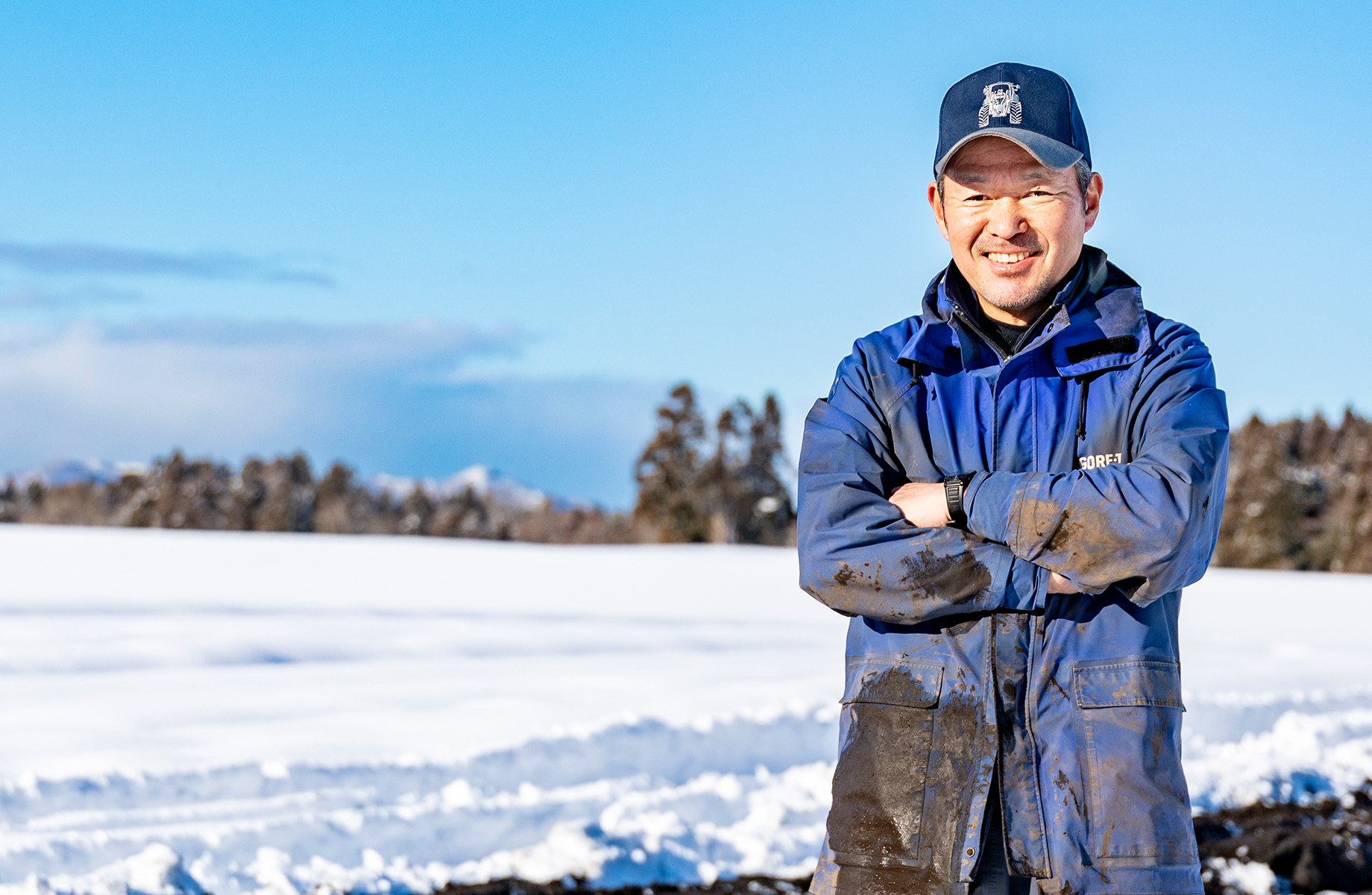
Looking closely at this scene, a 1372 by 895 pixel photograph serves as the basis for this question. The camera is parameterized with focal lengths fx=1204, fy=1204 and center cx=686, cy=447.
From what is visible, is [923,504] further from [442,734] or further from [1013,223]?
[442,734]

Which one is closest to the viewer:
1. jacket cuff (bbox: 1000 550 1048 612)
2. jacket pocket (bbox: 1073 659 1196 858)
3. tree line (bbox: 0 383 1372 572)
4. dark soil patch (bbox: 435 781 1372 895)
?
jacket pocket (bbox: 1073 659 1196 858)

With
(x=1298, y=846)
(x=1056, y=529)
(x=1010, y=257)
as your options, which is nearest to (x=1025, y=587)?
(x=1056, y=529)

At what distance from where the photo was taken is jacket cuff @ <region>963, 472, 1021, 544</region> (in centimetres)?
204

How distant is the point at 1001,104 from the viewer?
6.88ft

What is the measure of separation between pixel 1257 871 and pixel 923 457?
351 cm

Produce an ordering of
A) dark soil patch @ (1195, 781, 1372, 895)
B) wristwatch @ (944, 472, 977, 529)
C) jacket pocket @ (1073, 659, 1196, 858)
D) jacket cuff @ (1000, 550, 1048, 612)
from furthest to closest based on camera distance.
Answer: dark soil patch @ (1195, 781, 1372, 895)
wristwatch @ (944, 472, 977, 529)
jacket cuff @ (1000, 550, 1048, 612)
jacket pocket @ (1073, 659, 1196, 858)

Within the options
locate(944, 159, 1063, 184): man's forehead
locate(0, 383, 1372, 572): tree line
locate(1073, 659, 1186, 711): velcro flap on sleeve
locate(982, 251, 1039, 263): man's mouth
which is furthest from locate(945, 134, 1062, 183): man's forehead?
locate(0, 383, 1372, 572): tree line

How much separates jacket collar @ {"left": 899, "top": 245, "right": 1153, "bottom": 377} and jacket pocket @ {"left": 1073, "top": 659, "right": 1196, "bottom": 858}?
53cm

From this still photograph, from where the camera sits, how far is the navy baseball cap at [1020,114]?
208 centimetres

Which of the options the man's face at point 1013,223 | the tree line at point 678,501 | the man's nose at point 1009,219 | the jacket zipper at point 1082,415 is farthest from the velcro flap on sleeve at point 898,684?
the tree line at point 678,501

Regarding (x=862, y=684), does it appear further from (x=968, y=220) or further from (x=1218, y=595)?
(x=1218, y=595)

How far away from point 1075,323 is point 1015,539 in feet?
1.35

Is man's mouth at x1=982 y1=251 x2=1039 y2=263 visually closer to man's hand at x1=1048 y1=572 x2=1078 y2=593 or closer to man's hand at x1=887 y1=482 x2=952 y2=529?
man's hand at x1=887 y1=482 x2=952 y2=529

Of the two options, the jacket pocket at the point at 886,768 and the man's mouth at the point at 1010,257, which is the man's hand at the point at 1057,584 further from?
the man's mouth at the point at 1010,257
